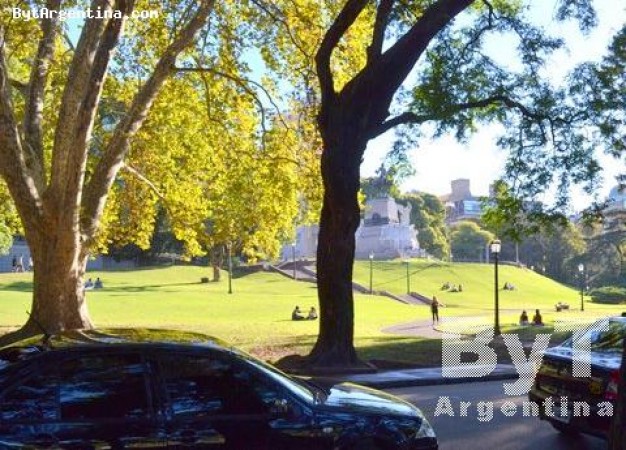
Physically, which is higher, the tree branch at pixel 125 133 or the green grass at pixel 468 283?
the tree branch at pixel 125 133

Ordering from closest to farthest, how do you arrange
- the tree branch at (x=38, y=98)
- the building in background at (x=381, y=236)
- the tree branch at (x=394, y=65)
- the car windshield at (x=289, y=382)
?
the car windshield at (x=289, y=382) < the tree branch at (x=394, y=65) < the tree branch at (x=38, y=98) < the building in background at (x=381, y=236)

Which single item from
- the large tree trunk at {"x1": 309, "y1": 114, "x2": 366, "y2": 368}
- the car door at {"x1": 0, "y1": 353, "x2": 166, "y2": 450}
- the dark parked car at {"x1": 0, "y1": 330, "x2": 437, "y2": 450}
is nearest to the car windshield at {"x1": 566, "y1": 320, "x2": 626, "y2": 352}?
the dark parked car at {"x1": 0, "y1": 330, "x2": 437, "y2": 450}

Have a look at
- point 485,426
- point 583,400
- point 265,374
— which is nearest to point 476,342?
point 485,426

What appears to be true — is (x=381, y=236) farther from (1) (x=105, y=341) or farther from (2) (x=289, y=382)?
(1) (x=105, y=341)

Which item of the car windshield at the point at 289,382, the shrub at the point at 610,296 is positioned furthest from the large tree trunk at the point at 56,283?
the shrub at the point at 610,296

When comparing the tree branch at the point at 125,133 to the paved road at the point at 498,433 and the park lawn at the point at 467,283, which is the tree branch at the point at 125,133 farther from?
the park lawn at the point at 467,283

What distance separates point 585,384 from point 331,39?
1020cm

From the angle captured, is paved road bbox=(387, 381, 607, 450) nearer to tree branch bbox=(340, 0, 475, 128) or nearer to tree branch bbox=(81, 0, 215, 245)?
tree branch bbox=(340, 0, 475, 128)

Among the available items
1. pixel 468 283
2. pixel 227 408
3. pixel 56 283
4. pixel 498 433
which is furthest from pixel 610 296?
pixel 227 408

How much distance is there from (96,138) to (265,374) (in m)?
23.6

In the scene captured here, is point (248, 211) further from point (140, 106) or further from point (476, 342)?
point (476, 342)

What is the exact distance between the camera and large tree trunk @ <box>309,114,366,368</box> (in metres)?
15.6

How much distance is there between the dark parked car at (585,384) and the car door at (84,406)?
4.88 metres

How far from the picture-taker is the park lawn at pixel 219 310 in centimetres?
2355
